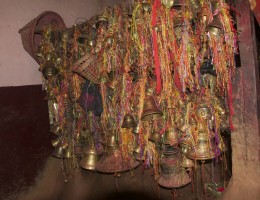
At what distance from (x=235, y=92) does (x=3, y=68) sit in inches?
127

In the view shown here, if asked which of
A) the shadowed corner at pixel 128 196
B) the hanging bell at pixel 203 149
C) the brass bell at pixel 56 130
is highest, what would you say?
the brass bell at pixel 56 130

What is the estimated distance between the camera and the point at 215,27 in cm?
232

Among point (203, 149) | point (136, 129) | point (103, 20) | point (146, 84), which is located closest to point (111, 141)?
point (136, 129)

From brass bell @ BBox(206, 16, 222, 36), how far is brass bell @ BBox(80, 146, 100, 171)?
2.26 m

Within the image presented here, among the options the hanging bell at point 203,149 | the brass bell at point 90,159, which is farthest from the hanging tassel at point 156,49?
the brass bell at point 90,159

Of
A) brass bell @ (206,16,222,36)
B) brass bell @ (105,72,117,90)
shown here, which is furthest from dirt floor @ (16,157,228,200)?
brass bell @ (206,16,222,36)

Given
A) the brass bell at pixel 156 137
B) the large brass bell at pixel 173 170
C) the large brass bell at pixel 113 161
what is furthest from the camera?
the large brass bell at pixel 113 161

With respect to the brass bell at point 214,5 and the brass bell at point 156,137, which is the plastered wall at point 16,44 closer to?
the brass bell at point 156,137

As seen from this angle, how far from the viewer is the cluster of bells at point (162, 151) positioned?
2.76 meters

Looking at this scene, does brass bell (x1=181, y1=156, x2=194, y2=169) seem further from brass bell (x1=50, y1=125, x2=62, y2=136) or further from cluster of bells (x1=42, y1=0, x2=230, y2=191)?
brass bell (x1=50, y1=125, x2=62, y2=136)

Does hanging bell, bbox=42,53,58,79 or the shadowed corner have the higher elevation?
hanging bell, bbox=42,53,58,79

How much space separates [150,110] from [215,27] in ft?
3.60

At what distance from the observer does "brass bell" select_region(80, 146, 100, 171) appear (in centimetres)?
343

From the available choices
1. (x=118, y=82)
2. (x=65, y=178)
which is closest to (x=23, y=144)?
(x=65, y=178)
